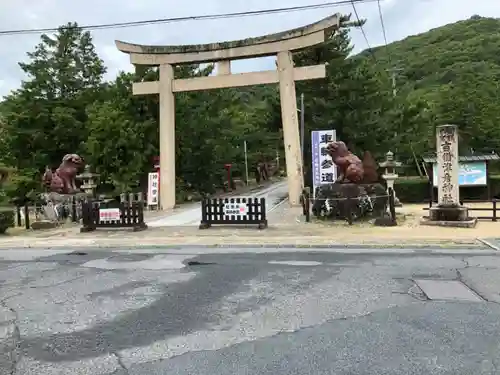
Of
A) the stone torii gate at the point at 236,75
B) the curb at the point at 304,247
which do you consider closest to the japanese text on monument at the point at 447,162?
the curb at the point at 304,247

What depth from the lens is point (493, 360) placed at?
371cm

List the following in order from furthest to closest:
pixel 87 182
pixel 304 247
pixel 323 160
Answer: pixel 323 160 → pixel 87 182 → pixel 304 247

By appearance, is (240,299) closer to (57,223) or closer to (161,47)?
(57,223)

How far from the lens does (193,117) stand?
2653 centimetres

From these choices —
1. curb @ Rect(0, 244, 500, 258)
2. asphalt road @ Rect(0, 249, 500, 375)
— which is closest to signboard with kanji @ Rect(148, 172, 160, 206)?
curb @ Rect(0, 244, 500, 258)

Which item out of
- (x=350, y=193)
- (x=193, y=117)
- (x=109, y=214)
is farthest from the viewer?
(x=193, y=117)

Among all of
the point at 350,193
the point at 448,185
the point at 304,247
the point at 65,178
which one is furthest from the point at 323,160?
the point at 65,178

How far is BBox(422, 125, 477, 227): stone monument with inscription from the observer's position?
1357 cm

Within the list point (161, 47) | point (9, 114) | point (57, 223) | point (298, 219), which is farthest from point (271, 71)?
point (9, 114)

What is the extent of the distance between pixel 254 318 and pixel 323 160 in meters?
15.3

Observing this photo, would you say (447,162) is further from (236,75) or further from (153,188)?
(153,188)

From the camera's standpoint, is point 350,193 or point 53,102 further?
point 53,102

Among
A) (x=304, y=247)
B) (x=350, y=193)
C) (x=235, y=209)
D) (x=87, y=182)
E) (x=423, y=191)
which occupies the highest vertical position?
(x=87, y=182)

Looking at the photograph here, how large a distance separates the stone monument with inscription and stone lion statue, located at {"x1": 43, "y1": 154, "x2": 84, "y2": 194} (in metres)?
12.5
